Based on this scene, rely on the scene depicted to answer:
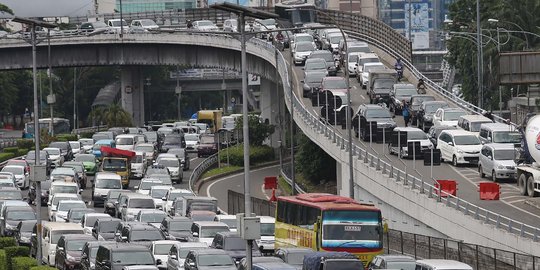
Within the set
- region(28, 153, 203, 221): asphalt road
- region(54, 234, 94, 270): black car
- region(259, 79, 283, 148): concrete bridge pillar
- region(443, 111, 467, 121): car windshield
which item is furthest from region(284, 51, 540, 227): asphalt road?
region(259, 79, 283, 148): concrete bridge pillar

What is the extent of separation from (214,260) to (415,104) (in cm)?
3909

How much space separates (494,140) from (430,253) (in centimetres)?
1913

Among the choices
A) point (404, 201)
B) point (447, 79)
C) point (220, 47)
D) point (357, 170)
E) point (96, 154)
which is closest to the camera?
point (404, 201)

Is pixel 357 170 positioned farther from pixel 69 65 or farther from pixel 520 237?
pixel 69 65

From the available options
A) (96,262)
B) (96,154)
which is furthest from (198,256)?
(96,154)

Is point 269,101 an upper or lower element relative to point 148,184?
upper

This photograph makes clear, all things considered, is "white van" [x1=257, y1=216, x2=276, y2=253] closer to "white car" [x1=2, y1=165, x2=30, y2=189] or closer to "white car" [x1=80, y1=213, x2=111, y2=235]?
"white car" [x1=80, y1=213, x2=111, y2=235]

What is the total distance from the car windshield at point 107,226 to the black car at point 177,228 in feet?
5.43

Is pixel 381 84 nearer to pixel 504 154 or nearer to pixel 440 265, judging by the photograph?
pixel 504 154

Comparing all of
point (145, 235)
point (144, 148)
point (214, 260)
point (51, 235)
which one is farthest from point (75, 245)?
point (144, 148)

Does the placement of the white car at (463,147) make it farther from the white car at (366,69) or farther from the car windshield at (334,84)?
the white car at (366,69)

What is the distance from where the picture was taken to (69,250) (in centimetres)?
4534

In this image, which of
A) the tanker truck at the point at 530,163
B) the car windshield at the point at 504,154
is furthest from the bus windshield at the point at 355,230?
the car windshield at the point at 504,154

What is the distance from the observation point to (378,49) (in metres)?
108
